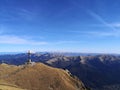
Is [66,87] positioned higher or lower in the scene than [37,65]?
lower

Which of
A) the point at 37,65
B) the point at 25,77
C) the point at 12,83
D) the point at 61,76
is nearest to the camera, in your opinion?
the point at 12,83

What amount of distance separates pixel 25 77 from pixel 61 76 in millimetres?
19860

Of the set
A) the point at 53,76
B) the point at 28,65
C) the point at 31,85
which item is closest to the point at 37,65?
the point at 28,65

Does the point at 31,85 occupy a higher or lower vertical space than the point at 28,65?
lower

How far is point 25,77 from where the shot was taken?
374 ft

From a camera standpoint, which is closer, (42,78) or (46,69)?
(42,78)

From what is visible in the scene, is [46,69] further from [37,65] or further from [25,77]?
[25,77]

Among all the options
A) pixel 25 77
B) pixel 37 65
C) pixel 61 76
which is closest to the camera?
pixel 25 77

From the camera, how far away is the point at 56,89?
10644cm

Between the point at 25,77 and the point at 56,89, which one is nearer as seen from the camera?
the point at 56,89

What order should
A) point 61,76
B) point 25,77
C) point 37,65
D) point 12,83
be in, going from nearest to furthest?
point 12,83 < point 25,77 < point 61,76 < point 37,65

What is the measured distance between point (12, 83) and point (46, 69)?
89.4 feet

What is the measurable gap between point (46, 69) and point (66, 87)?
2192cm

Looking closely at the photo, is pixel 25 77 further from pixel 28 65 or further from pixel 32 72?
pixel 28 65
